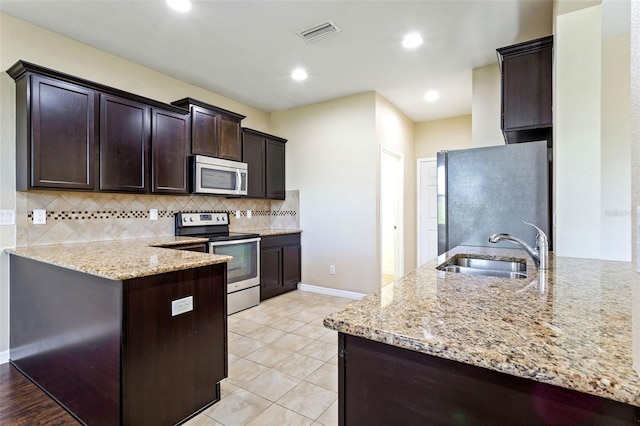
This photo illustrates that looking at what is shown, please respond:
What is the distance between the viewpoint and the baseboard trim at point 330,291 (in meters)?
4.22

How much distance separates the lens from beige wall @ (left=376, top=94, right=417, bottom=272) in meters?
4.41

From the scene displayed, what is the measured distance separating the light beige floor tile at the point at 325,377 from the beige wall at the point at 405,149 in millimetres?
2905

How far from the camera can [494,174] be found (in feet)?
8.18

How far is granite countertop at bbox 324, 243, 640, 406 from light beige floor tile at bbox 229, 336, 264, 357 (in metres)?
1.85

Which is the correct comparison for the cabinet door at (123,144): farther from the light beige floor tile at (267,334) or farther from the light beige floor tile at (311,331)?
the light beige floor tile at (311,331)

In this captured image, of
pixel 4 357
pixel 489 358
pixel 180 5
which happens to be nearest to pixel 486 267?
pixel 489 358

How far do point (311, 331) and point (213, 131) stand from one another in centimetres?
247

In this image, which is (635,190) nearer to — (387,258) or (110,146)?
(110,146)

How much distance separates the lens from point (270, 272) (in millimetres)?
4152

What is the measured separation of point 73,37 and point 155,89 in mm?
792

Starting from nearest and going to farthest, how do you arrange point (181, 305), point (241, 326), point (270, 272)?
point (181, 305) < point (241, 326) < point (270, 272)

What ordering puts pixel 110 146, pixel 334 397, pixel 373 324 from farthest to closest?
1. pixel 110 146
2. pixel 334 397
3. pixel 373 324

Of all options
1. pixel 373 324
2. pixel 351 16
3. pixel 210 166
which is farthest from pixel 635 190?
pixel 210 166

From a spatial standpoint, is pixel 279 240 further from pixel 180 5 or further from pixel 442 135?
pixel 442 135
